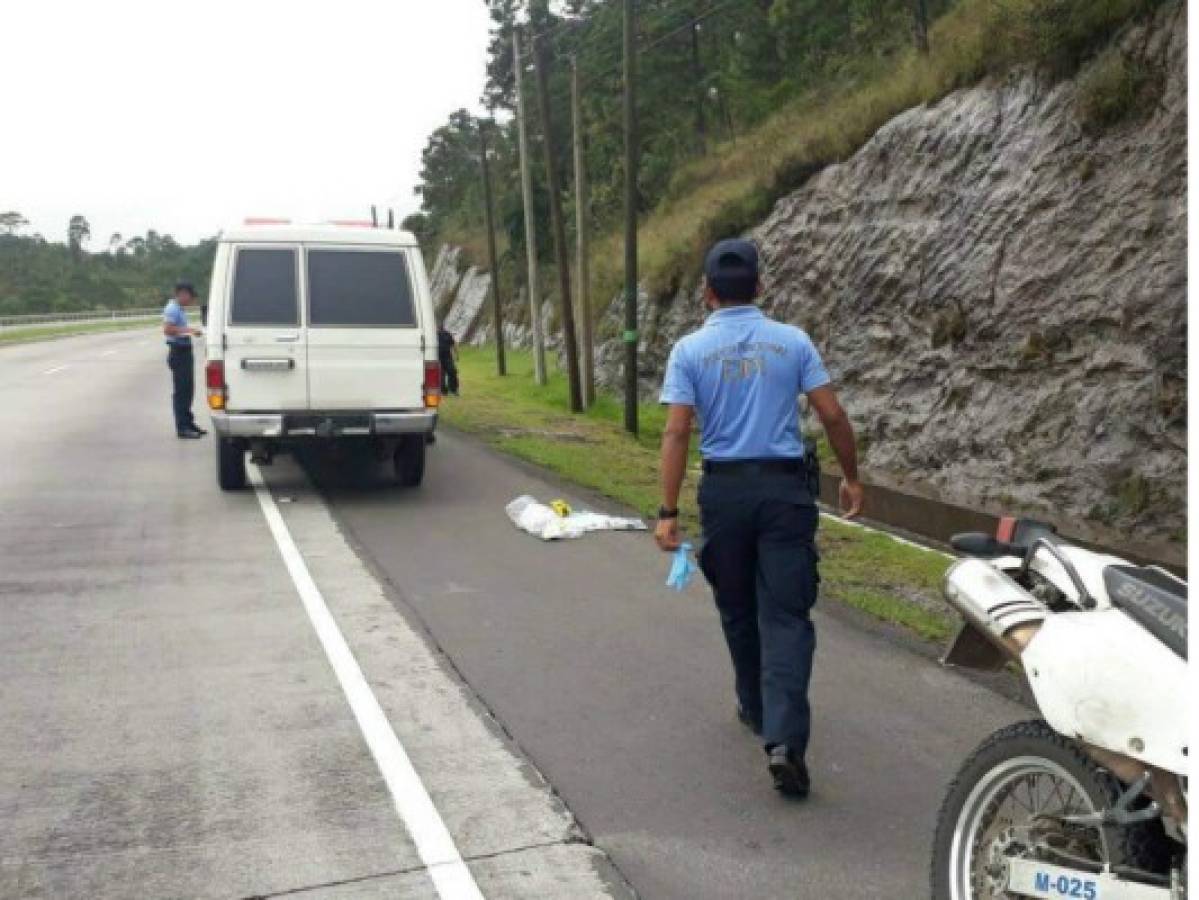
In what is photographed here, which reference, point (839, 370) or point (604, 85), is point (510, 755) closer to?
point (839, 370)

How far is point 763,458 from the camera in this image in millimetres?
4730

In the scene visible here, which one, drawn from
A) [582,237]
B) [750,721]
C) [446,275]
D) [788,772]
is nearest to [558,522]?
[750,721]

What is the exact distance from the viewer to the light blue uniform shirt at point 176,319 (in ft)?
52.6

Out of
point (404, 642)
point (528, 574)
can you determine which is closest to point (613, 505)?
point (528, 574)

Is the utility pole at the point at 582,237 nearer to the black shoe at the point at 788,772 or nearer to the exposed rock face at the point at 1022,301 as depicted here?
the exposed rock face at the point at 1022,301

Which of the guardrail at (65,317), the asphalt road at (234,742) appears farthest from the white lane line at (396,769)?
the guardrail at (65,317)

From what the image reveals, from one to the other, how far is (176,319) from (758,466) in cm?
1298

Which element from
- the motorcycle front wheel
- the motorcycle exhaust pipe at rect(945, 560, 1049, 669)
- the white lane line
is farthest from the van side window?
the motorcycle front wheel

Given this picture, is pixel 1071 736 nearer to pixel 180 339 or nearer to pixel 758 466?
pixel 758 466

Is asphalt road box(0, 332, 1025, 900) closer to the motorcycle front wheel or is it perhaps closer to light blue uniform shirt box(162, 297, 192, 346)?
the motorcycle front wheel

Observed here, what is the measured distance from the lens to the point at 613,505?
39.2 ft

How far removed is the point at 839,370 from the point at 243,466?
33.8ft

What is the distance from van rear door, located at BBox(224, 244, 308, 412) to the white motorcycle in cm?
887

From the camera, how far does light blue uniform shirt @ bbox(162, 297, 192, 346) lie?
1603cm
